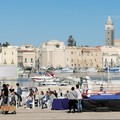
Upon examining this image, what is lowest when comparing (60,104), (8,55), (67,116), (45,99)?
(67,116)

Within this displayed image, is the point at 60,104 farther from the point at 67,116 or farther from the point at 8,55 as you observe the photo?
the point at 8,55

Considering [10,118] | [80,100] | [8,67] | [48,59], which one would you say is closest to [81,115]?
[80,100]

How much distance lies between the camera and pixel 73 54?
7805 inches

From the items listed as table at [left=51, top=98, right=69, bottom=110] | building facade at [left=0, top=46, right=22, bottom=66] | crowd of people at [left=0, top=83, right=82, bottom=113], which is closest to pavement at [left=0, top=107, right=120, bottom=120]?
crowd of people at [left=0, top=83, right=82, bottom=113]

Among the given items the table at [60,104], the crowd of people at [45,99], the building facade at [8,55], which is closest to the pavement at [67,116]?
the crowd of people at [45,99]

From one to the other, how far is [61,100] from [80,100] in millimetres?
1527

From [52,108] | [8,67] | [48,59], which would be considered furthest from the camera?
[48,59]

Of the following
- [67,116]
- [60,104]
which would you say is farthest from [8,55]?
[67,116]

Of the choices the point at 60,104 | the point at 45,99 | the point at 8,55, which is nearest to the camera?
the point at 60,104

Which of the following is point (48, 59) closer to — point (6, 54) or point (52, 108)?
point (6, 54)

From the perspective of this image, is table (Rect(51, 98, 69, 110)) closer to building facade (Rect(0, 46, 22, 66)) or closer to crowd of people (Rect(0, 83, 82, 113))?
crowd of people (Rect(0, 83, 82, 113))

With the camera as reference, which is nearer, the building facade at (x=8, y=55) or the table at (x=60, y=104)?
the table at (x=60, y=104)

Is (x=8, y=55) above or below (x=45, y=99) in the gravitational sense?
above

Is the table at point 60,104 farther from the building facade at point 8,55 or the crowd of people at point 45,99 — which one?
the building facade at point 8,55
